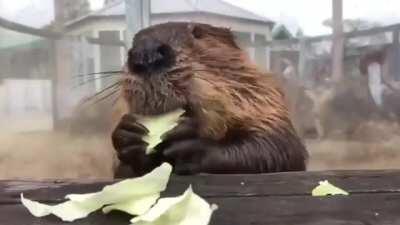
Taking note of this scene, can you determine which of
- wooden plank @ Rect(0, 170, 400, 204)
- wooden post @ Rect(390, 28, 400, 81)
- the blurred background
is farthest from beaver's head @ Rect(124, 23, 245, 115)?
wooden post @ Rect(390, 28, 400, 81)

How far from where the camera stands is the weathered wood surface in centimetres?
77

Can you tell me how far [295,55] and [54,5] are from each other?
0.66m

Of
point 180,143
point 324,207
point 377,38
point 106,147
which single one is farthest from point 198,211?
point 377,38

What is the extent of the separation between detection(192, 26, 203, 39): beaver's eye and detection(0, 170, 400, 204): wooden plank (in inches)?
26.0

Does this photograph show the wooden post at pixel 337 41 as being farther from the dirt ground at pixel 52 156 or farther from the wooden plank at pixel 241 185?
the wooden plank at pixel 241 185

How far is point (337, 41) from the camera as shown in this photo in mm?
2264

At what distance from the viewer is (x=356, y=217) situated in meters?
0.78

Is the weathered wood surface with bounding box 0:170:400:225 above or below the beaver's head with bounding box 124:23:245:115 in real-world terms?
below

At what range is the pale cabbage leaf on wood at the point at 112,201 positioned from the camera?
774 mm

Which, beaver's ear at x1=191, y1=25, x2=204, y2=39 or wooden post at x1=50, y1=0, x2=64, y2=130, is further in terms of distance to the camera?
wooden post at x1=50, y1=0, x2=64, y2=130

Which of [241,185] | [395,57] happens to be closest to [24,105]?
[395,57]

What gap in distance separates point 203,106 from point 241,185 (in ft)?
1.30

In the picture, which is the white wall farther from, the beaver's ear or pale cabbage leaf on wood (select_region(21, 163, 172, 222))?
pale cabbage leaf on wood (select_region(21, 163, 172, 222))

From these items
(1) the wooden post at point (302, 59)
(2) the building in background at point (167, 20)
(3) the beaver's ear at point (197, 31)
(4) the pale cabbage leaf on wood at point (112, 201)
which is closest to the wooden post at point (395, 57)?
(1) the wooden post at point (302, 59)
